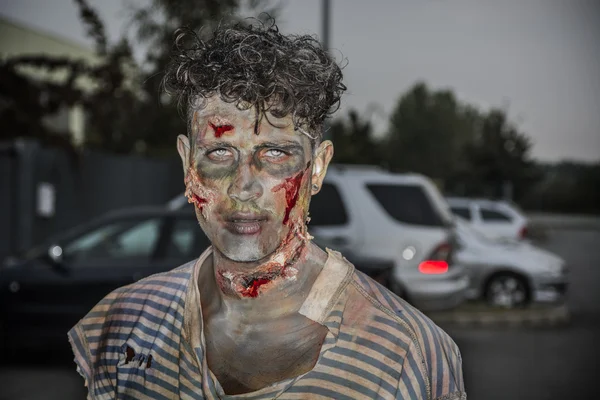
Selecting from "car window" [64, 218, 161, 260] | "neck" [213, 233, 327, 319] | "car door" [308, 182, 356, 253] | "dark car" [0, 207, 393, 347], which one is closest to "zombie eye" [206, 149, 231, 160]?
"neck" [213, 233, 327, 319]

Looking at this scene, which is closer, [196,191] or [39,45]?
[196,191]

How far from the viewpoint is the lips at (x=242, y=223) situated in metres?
1.86

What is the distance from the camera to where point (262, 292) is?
1977 mm

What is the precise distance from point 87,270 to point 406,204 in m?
3.82

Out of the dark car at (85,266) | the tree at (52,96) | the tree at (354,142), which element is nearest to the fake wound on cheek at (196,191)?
the dark car at (85,266)

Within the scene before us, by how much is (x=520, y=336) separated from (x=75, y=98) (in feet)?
26.0

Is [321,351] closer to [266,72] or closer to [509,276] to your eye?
[266,72]

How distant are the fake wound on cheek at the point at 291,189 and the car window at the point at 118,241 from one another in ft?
19.3

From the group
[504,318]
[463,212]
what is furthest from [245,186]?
[463,212]

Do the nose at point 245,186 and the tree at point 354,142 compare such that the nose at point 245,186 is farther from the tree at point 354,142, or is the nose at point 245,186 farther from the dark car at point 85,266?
the tree at point 354,142

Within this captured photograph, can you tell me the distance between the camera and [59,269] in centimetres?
751

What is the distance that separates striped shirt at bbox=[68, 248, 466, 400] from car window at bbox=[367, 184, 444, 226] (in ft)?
24.4

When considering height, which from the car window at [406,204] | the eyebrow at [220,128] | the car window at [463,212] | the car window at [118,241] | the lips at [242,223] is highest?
the eyebrow at [220,128]

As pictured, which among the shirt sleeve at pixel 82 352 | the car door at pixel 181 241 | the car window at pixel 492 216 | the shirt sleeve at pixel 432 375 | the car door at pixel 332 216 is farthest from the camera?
the car window at pixel 492 216
